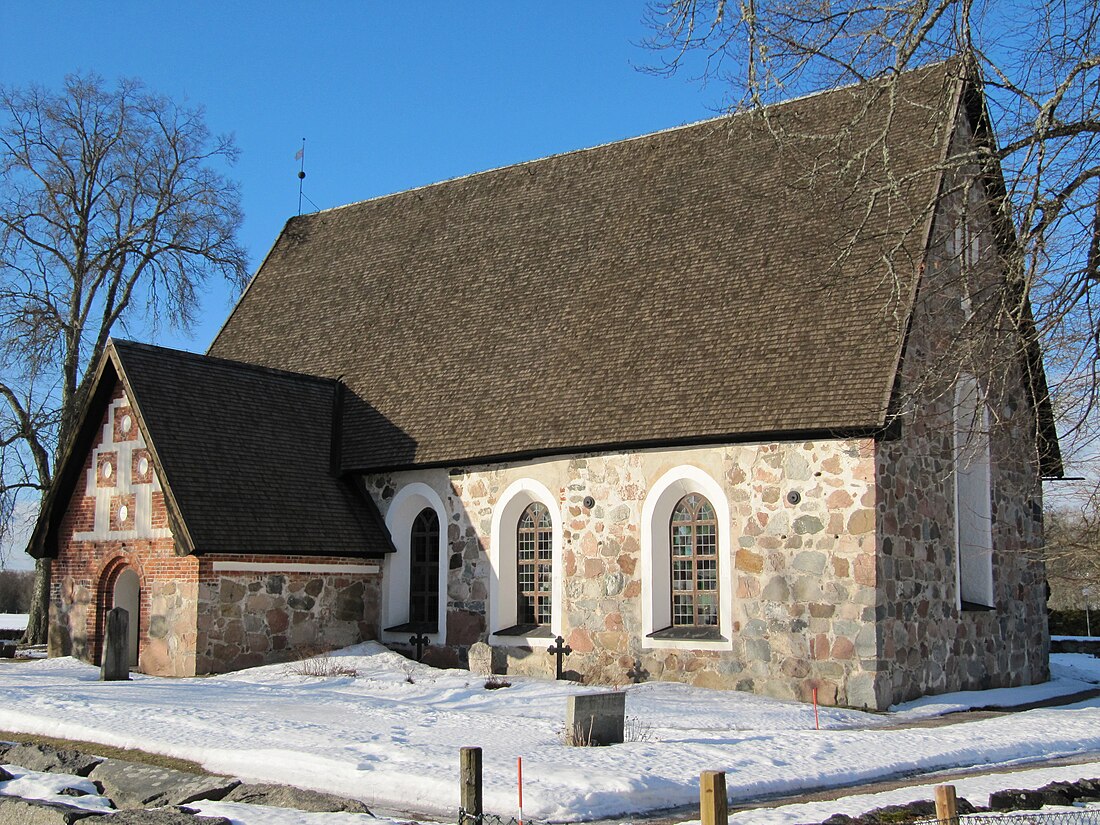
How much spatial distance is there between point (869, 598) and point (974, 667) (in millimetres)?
3564

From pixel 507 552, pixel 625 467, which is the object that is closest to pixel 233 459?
pixel 507 552

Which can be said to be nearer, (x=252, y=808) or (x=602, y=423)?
(x=252, y=808)

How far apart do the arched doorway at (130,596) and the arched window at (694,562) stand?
8.80 m

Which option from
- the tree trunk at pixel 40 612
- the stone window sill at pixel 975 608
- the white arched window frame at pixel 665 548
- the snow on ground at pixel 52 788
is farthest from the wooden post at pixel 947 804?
the tree trunk at pixel 40 612

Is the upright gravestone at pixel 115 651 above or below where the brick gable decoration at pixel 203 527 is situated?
below

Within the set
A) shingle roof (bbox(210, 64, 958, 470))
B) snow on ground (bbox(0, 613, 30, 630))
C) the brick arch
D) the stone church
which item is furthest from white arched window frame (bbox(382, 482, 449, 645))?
snow on ground (bbox(0, 613, 30, 630))

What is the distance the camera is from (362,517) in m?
19.6

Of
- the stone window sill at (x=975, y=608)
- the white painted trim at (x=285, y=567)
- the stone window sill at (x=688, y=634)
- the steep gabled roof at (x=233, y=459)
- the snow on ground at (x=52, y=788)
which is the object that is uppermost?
the steep gabled roof at (x=233, y=459)

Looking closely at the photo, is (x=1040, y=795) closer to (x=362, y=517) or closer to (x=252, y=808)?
(x=252, y=808)

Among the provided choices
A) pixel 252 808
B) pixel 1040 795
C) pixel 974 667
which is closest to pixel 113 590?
pixel 252 808

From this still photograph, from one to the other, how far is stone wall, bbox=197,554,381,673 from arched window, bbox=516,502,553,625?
272 centimetres

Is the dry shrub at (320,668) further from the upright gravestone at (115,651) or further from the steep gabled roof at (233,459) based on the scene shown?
the upright gravestone at (115,651)

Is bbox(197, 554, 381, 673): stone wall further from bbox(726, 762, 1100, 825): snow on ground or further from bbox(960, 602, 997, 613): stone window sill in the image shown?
bbox(726, 762, 1100, 825): snow on ground

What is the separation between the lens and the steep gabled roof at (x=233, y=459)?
17359mm
